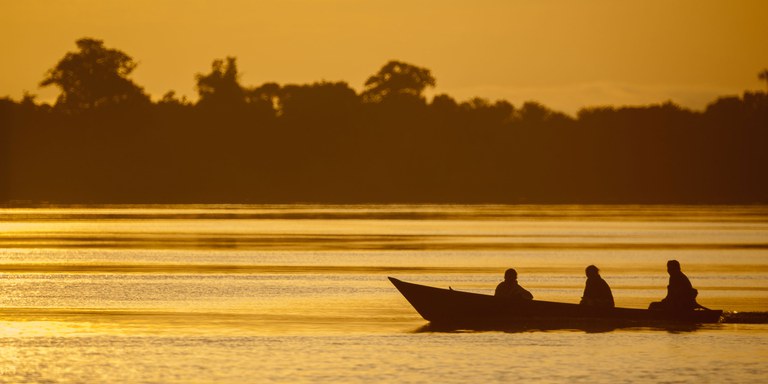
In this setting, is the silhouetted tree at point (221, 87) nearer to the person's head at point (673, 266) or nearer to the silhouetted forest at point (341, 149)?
the silhouetted forest at point (341, 149)

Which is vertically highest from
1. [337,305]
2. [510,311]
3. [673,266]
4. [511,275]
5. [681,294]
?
[673,266]

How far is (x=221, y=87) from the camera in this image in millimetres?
179000

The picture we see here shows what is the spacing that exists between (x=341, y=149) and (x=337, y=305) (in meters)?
131

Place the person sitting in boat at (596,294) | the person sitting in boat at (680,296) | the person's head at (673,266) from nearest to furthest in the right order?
the person's head at (673,266) < the person sitting in boat at (596,294) < the person sitting in boat at (680,296)

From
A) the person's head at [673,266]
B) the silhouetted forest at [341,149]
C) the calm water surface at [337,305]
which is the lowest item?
the calm water surface at [337,305]

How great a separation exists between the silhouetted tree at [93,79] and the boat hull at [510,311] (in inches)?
5704

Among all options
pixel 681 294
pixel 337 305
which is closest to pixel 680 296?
pixel 681 294

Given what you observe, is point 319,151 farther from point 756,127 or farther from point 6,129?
point 756,127

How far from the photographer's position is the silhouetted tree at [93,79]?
582 feet

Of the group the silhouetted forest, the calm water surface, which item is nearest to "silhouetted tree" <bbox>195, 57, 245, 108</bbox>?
the silhouetted forest

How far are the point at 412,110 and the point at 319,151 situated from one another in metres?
14.5

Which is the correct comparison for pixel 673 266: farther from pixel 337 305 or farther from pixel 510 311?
pixel 337 305

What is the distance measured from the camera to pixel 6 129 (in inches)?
6644

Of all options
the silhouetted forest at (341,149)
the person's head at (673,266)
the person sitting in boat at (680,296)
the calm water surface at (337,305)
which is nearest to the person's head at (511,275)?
the calm water surface at (337,305)
